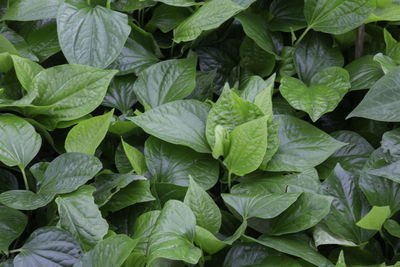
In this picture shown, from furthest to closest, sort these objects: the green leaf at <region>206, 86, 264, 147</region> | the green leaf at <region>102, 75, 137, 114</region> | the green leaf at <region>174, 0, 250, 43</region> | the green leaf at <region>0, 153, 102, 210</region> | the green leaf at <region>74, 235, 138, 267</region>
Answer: the green leaf at <region>102, 75, 137, 114</region>, the green leaf at <region>174, 0, 250, 43</region>, the green leaf at <region>206, 86, 264, 147</region>, the green leaf at <region>0, 153, 102, 210</region>, the green leaf at <region>74, 235, 138, 267</region>

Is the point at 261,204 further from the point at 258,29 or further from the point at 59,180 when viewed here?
the point at 258,29

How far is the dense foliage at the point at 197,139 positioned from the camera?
0.83 m

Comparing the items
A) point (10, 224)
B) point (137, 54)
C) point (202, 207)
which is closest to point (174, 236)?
point (202, 207)

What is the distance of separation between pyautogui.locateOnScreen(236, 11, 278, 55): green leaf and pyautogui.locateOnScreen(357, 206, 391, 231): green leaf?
51 cm

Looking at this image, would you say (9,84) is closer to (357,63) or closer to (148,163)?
(148,163)

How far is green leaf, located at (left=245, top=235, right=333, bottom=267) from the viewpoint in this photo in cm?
80

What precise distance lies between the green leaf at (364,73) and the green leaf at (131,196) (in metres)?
0.56

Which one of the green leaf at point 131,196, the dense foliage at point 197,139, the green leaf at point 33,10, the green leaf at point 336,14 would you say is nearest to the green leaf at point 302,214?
the dense foliage at point 197,139

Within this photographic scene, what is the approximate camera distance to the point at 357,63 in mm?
1171

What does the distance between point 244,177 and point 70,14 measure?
554 mm

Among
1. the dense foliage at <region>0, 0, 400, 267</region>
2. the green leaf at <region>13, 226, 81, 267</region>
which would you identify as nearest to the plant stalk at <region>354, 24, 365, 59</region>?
the dense foliage at <region>0, 0, 400, 267</region>

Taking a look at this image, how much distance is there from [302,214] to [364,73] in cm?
46

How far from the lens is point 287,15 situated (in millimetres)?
1276

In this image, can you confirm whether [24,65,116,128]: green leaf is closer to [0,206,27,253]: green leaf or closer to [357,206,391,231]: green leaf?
[0,206,27,253]: green leaf
